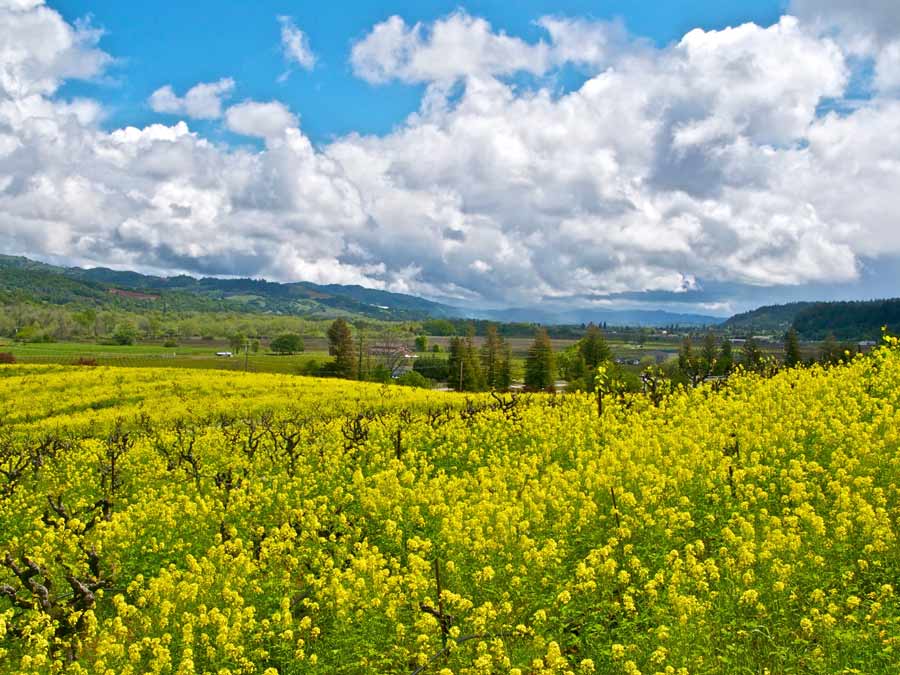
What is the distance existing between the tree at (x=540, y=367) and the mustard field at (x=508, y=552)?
70277 millimetres

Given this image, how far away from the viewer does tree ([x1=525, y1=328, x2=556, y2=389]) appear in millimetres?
91375

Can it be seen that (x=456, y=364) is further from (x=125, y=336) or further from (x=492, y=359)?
(x=125, y=336)

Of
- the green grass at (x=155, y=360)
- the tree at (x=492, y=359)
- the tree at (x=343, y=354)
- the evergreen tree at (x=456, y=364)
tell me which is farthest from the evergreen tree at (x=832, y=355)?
the green grass at (x=155, y=360)

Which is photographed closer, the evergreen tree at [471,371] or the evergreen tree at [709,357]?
the evergreen tree at [709,357]

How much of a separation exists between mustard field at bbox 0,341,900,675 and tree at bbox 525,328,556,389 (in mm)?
70277

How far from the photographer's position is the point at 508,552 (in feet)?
33.1

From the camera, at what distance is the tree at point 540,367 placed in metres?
91.4

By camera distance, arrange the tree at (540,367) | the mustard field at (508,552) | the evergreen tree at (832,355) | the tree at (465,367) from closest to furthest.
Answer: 1. the mustard field at (508,552)
2. the evergreen tree at (832,355)
3. the tree at (465,367)
4. the tree at (540,367)

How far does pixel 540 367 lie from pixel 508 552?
84.2 metres

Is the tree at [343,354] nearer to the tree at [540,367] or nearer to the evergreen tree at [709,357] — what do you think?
the tree at [540,367]

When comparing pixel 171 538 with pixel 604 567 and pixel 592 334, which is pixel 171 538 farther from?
pixel 592 334

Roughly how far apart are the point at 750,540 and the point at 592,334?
97217 mm

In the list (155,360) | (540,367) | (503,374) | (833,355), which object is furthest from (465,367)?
(833,355)

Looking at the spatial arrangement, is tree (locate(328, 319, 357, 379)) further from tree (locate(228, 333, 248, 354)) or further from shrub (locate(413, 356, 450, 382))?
tree (locate(228, 333, 248, 354))
